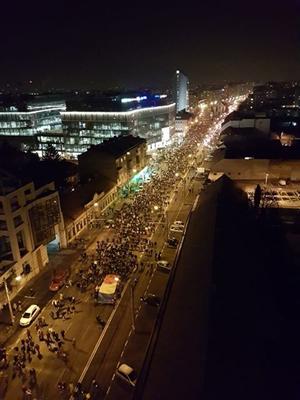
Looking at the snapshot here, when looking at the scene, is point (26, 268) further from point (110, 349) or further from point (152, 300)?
point (110, 349)

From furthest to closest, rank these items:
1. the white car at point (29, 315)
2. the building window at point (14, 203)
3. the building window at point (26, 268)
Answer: the building window at point (26, 268) < the building window at point (14, 203) < the white car at point (29, 315)

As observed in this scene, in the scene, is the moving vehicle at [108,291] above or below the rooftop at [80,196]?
below

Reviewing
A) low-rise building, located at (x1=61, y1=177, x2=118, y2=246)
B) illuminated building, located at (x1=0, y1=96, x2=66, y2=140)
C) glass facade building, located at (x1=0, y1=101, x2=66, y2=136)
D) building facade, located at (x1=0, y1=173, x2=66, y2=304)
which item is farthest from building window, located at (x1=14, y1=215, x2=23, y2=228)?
glass facade building, located at (x1=0, y1=101, x2=66, y2=136)

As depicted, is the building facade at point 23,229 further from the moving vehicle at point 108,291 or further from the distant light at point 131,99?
the distant light at point 131,99

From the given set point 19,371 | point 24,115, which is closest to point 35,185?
point 19,371

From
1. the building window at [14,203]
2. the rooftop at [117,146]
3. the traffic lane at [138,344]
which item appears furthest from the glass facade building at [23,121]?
the traffic lane at [138,344]

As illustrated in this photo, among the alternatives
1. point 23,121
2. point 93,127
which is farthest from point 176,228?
point 23,121

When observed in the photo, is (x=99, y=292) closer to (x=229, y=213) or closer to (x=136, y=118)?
(x=229, y=213)
